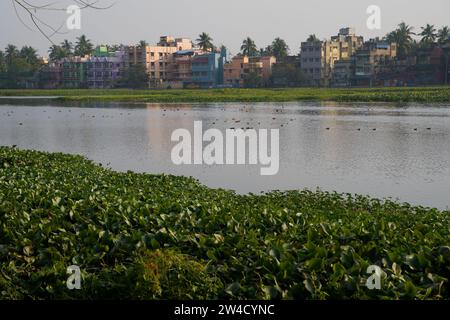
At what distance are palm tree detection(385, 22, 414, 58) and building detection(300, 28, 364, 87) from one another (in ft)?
18.1

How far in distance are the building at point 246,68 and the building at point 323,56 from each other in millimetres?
5517

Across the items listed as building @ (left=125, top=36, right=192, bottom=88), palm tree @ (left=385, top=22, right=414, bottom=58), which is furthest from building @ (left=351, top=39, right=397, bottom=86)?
building @ (left=125, top=36, right=192, bottom=88)

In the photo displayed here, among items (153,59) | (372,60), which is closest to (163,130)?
(372,60)

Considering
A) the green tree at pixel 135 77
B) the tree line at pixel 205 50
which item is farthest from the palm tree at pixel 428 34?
the green tree at pixel 135 77

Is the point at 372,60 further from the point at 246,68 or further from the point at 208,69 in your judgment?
the point at 208,69

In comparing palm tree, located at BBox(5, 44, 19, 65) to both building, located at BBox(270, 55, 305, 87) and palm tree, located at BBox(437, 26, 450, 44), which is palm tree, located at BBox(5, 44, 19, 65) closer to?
building, located at BBox(270, 55, 305, 87)

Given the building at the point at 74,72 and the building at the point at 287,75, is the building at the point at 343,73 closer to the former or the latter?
the building at the point at 287,75

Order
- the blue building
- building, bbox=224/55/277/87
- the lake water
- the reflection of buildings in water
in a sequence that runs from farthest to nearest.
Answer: the blue building < building, bbox=224/55/277/87 < the reflection of buildings in water < the lake water

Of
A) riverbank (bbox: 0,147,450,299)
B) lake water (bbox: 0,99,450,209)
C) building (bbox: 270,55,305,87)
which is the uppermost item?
building (bbox: 270,55,305,87)

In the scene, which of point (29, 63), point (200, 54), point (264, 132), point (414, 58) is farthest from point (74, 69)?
point (264, 132)

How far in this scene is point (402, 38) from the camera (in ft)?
289

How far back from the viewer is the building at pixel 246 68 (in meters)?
93.0

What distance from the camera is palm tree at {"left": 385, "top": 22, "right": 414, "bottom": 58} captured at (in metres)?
84.1
